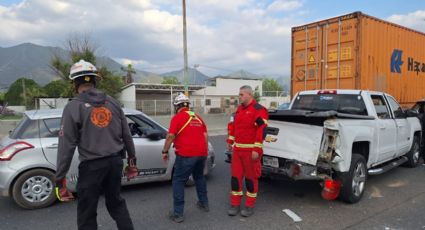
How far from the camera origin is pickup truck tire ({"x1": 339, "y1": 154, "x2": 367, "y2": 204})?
511 cm

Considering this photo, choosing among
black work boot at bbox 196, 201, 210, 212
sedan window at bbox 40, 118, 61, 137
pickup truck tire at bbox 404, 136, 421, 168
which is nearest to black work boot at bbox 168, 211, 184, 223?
black work boot at bbox 196, 201, 210, 212

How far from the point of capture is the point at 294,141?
509cm

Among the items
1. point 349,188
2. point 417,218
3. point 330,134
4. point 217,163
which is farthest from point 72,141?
point 217,163

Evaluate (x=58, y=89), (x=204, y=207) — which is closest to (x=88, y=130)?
(x=204, y=207)

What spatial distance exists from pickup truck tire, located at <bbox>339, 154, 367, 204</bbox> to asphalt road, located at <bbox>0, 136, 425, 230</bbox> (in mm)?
136

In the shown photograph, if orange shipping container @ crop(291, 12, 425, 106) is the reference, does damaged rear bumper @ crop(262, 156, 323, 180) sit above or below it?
below

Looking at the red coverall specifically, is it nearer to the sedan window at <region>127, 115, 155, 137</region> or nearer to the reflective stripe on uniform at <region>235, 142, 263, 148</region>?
the reflective stripe on uniform at <region>235, 142, 263, 148</region>

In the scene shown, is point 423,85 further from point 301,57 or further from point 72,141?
point 72,141

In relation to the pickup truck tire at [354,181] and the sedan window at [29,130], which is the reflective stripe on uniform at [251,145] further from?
the sedan window at [29,130]

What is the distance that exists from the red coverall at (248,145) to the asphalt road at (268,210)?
1.31 ft

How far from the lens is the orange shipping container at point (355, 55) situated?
359 inches

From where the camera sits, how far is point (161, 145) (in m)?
5.96

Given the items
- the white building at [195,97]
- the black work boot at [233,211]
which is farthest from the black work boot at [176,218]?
the white building at [195,97]

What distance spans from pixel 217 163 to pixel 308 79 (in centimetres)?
385
